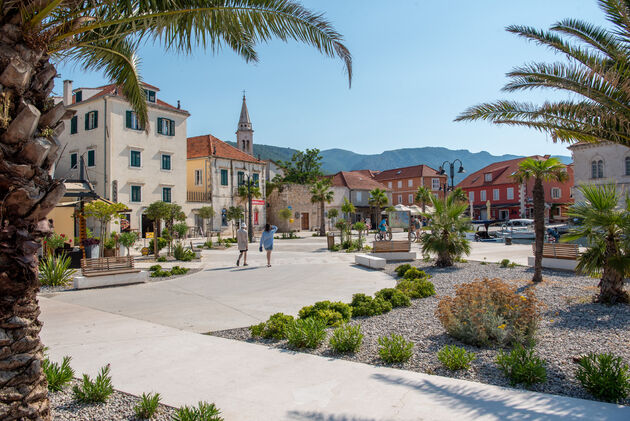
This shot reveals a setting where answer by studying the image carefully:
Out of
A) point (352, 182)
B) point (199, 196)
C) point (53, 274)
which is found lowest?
point (53, 274)

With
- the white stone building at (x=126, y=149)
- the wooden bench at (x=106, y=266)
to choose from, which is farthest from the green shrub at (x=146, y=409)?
the white stone building at (x=126, y=149)

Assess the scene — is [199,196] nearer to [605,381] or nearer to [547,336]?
[547,336]

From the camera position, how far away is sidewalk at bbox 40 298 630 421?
11.3 ft

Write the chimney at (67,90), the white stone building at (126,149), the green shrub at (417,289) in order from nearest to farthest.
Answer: the green shrub at (417,289)
the white stone building at (126,149)
the chimney at (67,90)

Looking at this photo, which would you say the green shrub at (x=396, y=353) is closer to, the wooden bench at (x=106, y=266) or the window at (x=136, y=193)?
the wooden bench at (x=106, y=266)

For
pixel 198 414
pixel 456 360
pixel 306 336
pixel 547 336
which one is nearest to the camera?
pixel 198 414

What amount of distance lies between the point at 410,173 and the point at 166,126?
45.8 metres

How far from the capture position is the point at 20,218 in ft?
9.00

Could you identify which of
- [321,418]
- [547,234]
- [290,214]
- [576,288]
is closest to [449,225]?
[576,288]

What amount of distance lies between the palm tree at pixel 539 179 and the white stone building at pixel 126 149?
27807mm

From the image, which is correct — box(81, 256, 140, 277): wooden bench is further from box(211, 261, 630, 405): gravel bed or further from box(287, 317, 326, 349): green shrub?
box(287, 317, 326, 349): green shrub

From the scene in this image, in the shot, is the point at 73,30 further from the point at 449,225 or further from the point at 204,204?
the point at 204,204

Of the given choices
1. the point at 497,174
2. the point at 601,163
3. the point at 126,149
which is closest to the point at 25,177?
the point at 126,149

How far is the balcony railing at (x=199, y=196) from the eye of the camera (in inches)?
1537
